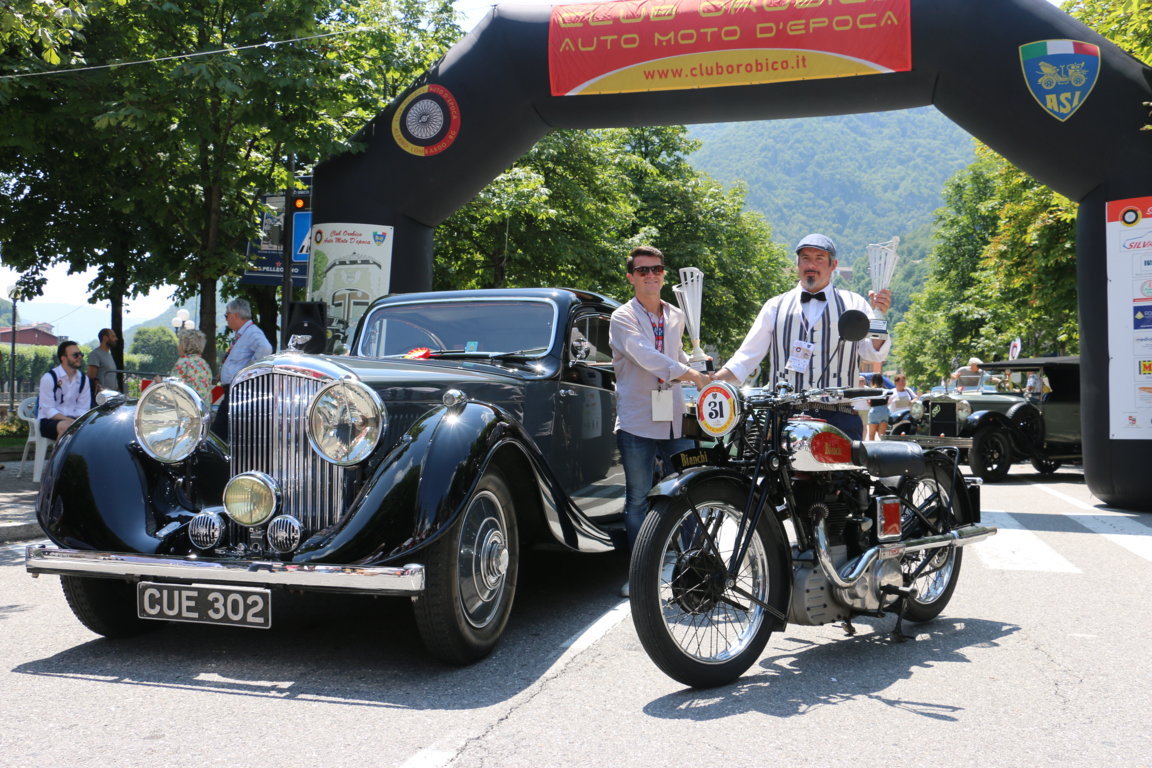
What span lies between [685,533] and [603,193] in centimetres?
2261

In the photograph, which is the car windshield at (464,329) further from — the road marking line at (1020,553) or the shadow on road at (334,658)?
the road marking line at (1020,553)

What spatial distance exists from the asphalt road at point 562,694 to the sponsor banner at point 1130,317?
5.26 metres

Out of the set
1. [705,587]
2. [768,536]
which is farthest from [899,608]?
[705,587]

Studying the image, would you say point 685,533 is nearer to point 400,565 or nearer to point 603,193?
point 400,565

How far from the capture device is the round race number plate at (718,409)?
396 centimetres

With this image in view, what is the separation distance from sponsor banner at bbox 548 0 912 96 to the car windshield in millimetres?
6249

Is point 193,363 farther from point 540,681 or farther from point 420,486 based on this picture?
point 540,681

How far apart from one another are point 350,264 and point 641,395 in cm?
761

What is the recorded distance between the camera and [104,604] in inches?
181

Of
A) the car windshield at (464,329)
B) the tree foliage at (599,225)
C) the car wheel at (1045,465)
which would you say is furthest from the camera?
the tree foliage at (599,225)

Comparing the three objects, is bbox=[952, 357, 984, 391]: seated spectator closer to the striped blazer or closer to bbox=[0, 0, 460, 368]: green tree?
bbox=[0, 0, 460, 368]: green tree

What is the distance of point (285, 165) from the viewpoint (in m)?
14.8

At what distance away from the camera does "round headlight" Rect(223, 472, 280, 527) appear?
4.23 metres

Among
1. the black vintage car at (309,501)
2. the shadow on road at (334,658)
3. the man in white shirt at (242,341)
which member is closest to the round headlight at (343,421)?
the black vintage car at (309,501)
